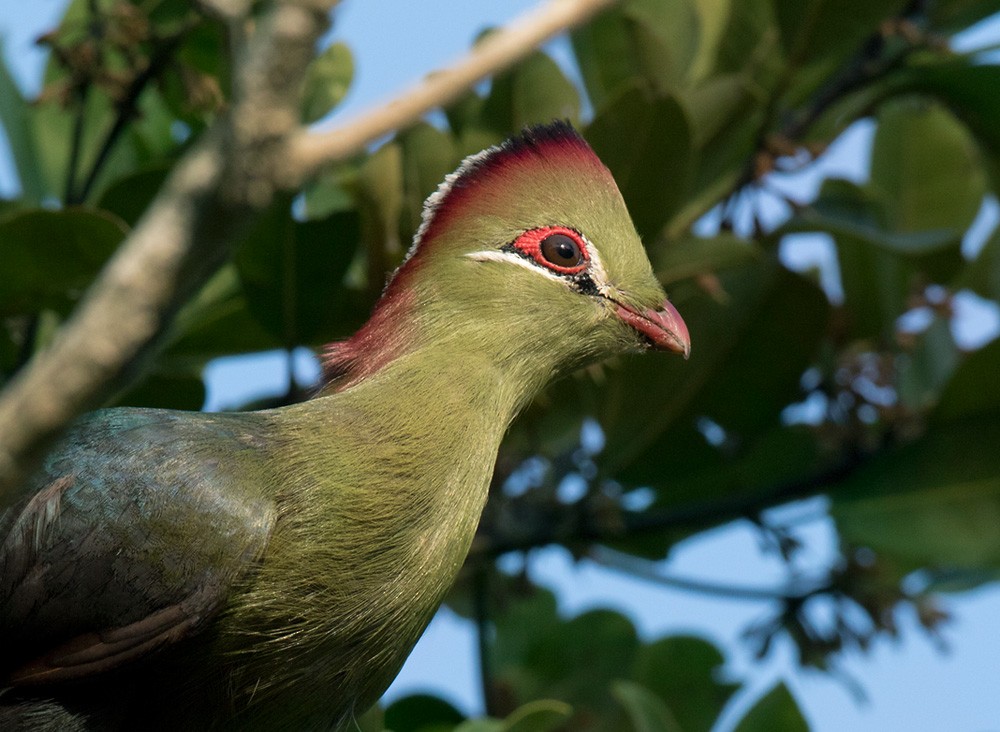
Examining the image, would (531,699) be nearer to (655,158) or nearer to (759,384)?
(759,384)

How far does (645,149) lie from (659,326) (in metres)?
0.64

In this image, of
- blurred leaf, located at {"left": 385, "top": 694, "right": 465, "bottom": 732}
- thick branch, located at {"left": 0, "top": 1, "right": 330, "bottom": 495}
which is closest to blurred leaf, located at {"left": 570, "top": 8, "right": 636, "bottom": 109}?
blurred leaf, located at {"left": 385, "top": 694, "right": 465, "bottom": 732}

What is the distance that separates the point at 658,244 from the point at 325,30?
7.82 feet

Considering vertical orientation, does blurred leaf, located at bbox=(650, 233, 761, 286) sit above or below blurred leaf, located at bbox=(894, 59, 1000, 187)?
below

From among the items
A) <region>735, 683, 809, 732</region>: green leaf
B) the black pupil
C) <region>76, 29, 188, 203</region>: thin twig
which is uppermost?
<region>76, 29, 188, 203</region>: thin twig

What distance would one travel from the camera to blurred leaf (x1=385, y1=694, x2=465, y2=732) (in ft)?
10.5

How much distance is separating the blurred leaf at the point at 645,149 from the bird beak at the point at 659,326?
1.84ft

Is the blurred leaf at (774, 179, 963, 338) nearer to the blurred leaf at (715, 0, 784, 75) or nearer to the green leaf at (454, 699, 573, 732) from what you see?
the blurred leaf at (715, 0, 784, 75)

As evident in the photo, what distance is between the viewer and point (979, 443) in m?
3.70

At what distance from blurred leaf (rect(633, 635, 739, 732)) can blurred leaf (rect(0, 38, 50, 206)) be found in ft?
7.20

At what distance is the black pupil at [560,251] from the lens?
9.28ft

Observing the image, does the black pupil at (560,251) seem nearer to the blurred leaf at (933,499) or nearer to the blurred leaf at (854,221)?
the blurred leaf at (854,221)

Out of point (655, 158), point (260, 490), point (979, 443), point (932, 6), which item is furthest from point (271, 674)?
point (932, 6)

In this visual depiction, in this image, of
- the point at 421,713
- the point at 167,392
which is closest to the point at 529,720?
the point at 421,713
